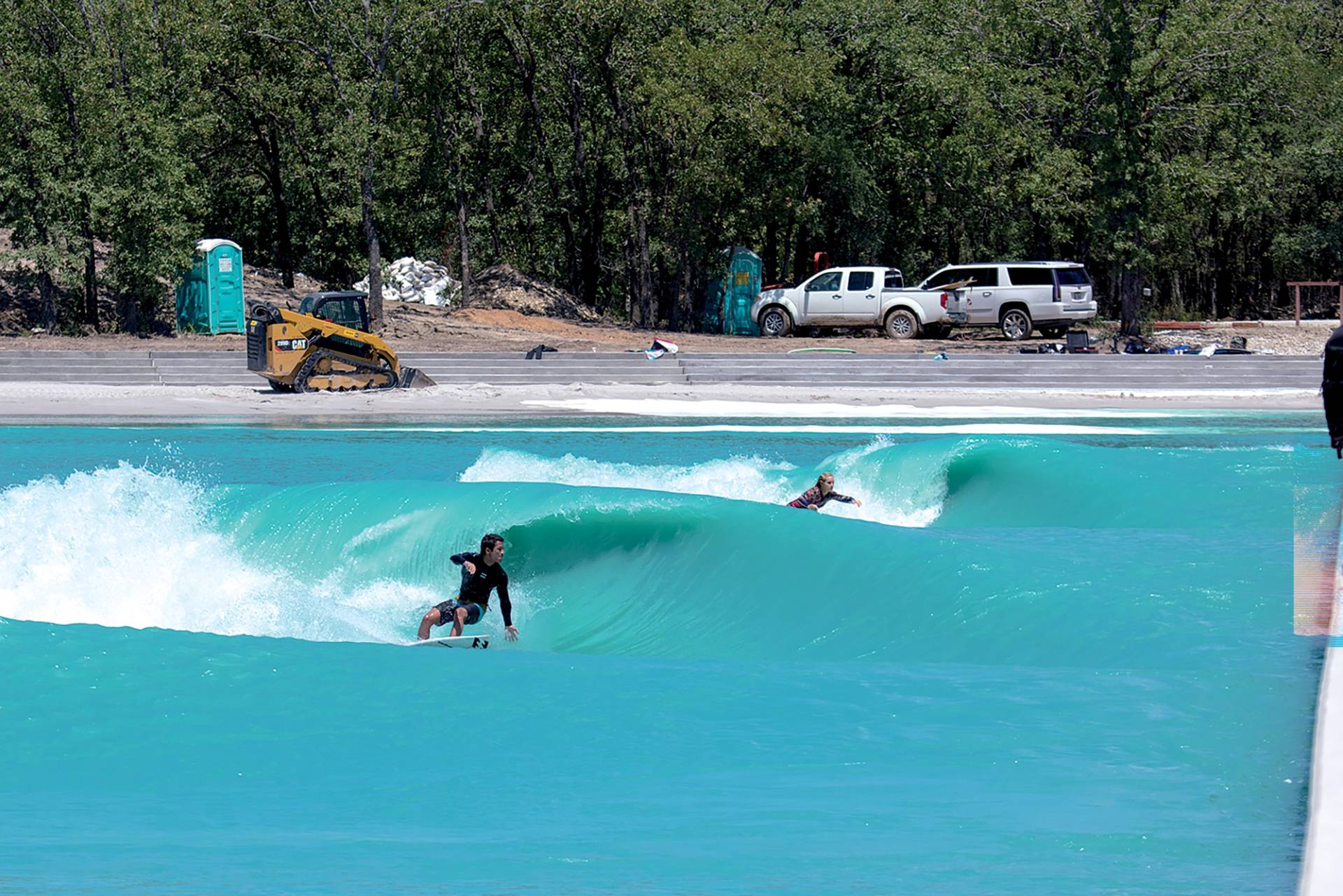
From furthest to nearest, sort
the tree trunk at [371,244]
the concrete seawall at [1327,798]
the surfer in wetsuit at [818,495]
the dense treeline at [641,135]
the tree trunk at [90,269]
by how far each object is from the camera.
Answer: the tree trunk at [371,244], the dense treeline at [641,135], the tree trunk at [90,269], the surfer in wetsuit at [818,495], the concrete seawall at [1327,798]

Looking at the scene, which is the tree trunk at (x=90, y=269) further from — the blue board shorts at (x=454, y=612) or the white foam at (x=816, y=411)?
the blue board shorts at (x=454, y=612)

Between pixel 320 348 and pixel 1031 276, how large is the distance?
1576 centimetres

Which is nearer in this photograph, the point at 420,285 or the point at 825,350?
the point at 825,350

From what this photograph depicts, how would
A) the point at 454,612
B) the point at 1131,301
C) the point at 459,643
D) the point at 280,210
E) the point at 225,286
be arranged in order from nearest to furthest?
the point at 459,643 → the point at 454,612 → the point at 225,286 → the point at 1131,301 → the point at 280,210

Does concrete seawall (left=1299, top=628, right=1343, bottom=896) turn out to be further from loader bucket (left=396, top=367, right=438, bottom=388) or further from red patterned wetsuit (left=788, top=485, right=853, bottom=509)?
loader bucket (left=396, top=367, right=438, bottom=388)

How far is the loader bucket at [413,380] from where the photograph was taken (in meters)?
27.7

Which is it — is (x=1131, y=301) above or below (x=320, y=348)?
above

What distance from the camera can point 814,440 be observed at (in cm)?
2317

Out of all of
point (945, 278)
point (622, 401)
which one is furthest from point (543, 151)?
point (622, 401)

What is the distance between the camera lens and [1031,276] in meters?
34.0

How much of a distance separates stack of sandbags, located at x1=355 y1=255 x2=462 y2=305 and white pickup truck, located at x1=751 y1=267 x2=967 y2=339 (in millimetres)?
9450

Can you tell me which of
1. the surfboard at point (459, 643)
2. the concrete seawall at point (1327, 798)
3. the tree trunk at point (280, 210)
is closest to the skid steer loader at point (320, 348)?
the tree trunk at point (280, 210)

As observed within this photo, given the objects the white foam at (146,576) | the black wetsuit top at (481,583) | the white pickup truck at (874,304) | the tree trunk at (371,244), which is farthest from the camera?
the white pickup truck at (874,304)

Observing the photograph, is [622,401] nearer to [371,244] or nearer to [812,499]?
[371,244]
